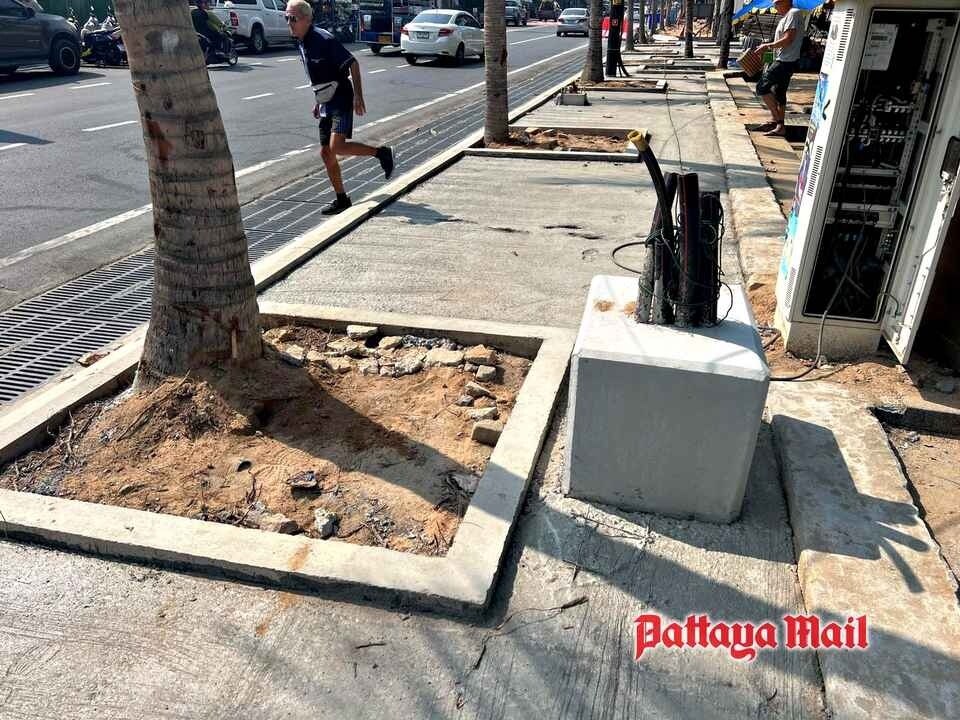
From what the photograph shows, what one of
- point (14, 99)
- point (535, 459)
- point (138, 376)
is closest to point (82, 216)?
point (138, 376)

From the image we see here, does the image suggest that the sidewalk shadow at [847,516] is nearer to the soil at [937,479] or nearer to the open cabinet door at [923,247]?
the soil at [937,479]

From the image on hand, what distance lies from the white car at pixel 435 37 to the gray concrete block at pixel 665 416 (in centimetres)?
2133

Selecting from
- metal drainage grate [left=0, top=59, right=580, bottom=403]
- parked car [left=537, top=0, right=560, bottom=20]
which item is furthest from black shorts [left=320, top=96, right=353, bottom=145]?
parked car [left=537, top=0, right=560, bottom=20]

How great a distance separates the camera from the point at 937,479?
3352mm

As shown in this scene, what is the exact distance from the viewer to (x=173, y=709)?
7.27ft

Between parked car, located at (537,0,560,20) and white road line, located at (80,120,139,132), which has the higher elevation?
white road line, located at (80,120,139,132)

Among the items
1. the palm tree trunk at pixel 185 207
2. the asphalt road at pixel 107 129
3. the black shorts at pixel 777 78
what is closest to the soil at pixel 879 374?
the palm tree trunk at pixel 185 207

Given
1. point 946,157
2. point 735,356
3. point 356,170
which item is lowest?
point 356,170

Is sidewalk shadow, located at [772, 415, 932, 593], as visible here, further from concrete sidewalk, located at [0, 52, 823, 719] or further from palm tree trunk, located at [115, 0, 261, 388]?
palm tree trunk, located at [115, 0, 261, 388]

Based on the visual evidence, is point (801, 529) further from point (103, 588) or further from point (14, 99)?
point (14, 99)

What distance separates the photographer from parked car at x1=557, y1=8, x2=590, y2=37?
42.0m

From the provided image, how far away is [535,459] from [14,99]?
598 inches

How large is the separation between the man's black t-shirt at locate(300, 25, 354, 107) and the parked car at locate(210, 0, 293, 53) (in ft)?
62.1

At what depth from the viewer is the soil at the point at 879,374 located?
3.85 meters
